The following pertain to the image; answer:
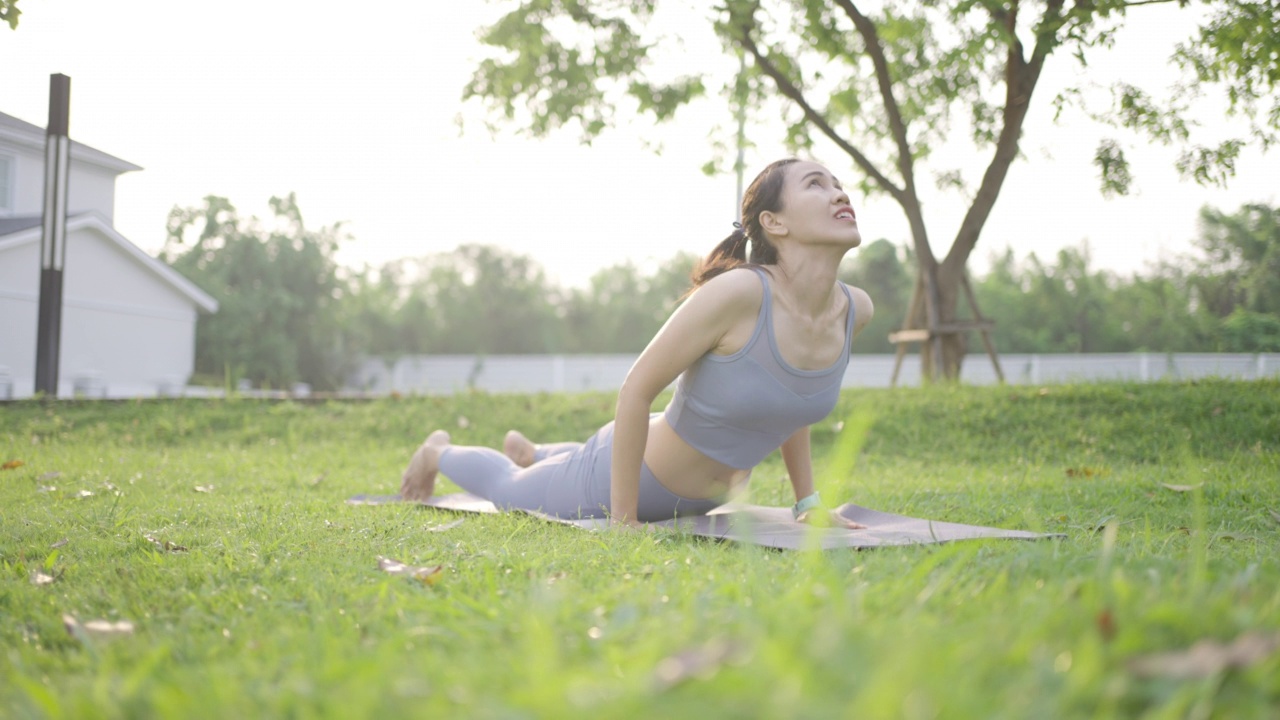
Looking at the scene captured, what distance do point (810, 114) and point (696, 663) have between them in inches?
357

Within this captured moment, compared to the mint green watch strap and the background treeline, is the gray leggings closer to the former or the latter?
the mint green watch strap

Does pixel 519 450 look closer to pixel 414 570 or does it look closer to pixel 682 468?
pixel 682 468

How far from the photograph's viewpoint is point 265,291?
1172 inches

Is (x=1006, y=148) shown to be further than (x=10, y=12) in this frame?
Yes

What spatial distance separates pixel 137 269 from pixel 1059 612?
A: 21.0 m

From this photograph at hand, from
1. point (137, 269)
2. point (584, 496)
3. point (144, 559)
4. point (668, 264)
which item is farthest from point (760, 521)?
point (668, 264)

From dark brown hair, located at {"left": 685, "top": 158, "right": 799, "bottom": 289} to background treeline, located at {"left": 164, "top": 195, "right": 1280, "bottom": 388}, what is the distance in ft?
38.5

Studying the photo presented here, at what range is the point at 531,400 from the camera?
8.36m

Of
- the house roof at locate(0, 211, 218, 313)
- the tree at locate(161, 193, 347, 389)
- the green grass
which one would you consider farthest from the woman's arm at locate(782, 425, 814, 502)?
the tree at locate(161, 193, 347, 389)

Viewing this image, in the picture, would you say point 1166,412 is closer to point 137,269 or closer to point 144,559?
point 144,559

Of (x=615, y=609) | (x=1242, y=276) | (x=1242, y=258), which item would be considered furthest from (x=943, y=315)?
(x=1242, y=258)

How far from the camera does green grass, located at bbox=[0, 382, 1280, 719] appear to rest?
1.08 metres

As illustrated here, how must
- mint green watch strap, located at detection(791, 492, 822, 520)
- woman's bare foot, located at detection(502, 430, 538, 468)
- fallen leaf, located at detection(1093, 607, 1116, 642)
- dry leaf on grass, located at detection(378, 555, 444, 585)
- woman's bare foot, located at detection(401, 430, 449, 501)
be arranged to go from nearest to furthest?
1. fallen leaf, located at detection(1093, 607, 1116, 642)
2. dry leaf on grass, located at detection(378, 555, 444, 585)
3. mint green watch strap, located at detection(791, 492, 822, 520)
4. woman's bare foot, located at detection(401, 430, 449, 501)
5. woman's bare foot, located at detection(502, 430, 538, 468)

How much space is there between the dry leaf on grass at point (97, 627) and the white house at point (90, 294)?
477 inches
